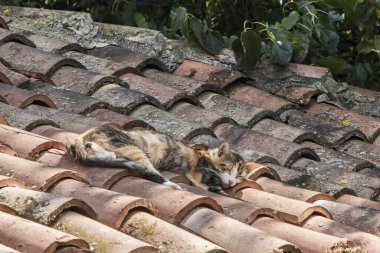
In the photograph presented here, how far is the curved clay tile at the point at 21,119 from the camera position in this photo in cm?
460

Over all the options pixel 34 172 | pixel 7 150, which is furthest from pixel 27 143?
pixel 34 172

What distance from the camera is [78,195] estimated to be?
3.67m

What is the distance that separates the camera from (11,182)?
11.7ft

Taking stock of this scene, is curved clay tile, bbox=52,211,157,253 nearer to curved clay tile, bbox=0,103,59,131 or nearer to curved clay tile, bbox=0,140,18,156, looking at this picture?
curved clay tile, bbox=0,140,18,156

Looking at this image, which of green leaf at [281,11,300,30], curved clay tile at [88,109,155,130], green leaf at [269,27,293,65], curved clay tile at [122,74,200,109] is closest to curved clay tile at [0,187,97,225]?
curved clay tile at [88,109,155,130]

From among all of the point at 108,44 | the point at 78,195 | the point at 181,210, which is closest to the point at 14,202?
the point at 78,195

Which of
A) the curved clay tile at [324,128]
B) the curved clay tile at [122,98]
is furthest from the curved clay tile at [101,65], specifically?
the curved clay tile at [324,128]

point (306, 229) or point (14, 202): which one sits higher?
point (14, 202)

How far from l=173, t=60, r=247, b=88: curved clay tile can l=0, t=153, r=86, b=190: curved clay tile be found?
250 cm

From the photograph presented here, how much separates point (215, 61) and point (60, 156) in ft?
8.49

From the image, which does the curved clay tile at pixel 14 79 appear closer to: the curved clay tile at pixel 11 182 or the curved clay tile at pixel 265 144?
the curved clay tile at pixel 265 144

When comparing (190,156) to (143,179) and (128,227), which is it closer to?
(143,179)

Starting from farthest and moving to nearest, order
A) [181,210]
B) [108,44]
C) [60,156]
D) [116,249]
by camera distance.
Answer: [108,44], [60,156], [181,210], [116,249]

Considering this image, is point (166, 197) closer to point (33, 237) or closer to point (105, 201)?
point (105, 201)
